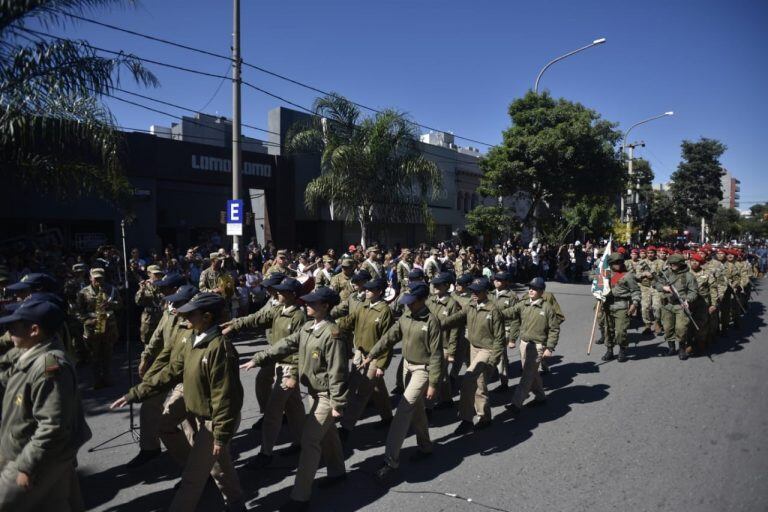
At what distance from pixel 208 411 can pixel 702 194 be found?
4189cm

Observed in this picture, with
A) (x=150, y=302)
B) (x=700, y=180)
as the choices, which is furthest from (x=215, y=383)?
(x=700, y=180)

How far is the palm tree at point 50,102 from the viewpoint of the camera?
344 inches

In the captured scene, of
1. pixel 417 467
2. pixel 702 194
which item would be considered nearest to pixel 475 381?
pixel 417 467

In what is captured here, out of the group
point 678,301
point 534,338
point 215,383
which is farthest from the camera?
point 678,301

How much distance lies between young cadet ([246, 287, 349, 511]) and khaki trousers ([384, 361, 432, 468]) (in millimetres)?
499

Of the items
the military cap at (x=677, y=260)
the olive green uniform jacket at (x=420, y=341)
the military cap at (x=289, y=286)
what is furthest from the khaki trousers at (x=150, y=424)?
the military cap at (x=677, y=260)

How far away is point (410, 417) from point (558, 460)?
1642 mm

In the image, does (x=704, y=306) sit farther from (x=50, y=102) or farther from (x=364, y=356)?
(x=50, y=102)

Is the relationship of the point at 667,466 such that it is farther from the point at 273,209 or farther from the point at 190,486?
the point at 273,209

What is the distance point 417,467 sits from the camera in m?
5.21

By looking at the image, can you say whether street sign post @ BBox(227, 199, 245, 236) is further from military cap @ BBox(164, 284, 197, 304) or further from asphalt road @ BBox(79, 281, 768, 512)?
military cap @ BBox(164, 284, 197, 304)

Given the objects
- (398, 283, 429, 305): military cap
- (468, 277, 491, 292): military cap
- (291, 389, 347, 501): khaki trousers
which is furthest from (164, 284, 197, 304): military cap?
(468, 277, 491, 292): military cap

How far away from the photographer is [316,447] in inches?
174

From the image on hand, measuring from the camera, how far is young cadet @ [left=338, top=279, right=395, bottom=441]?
5.93 metres
